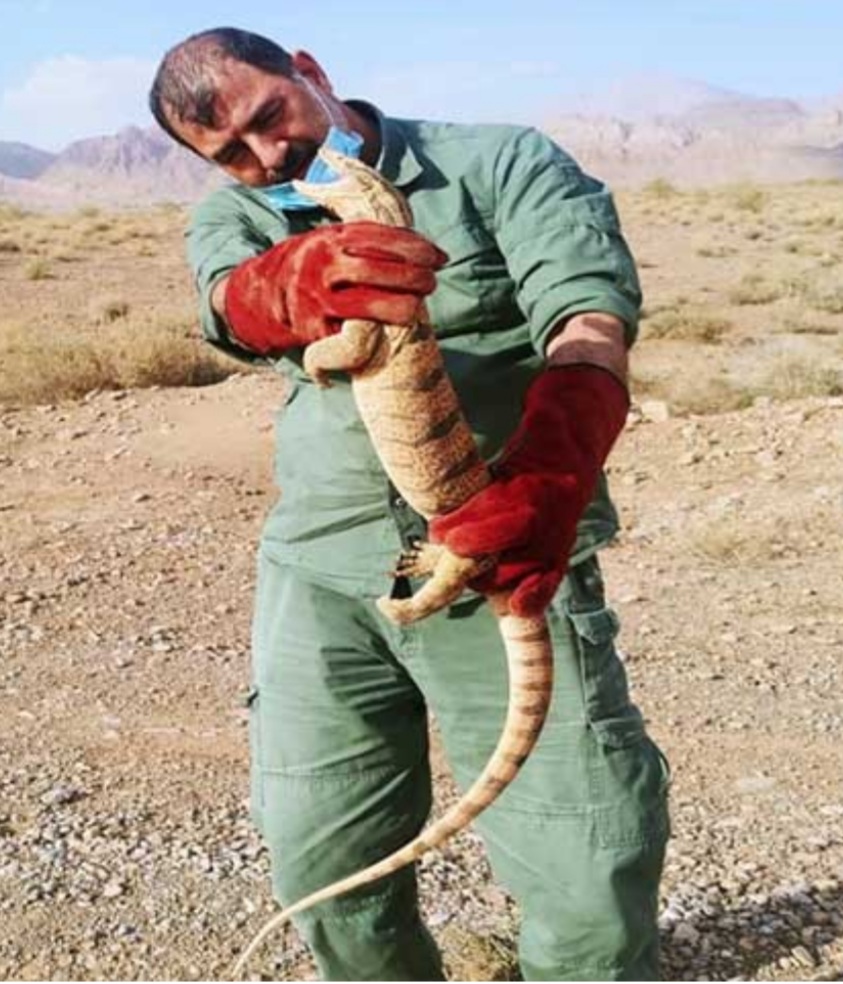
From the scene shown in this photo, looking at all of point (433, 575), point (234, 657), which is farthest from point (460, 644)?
point (234, 657)

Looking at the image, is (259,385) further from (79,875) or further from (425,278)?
(425,278)

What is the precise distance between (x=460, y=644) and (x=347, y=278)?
2.23 feet

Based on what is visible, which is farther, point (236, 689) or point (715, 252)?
point (715, 252)

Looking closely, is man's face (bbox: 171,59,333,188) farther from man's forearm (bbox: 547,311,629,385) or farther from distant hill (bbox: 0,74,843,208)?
distant hill (bbox: 0,74,843,208)

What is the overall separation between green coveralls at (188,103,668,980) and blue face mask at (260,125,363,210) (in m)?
0.06

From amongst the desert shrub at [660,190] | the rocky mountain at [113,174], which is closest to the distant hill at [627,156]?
the rocky mountain at [113,174]

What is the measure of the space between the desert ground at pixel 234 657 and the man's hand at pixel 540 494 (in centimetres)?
191

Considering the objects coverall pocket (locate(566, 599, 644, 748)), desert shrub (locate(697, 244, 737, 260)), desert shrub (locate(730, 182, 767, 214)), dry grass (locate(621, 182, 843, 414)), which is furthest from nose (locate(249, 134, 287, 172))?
desert shrub (locate(730, 182, 767, 214))

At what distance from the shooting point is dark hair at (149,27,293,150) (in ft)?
7.54

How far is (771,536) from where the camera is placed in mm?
7480

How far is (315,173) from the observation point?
225cm

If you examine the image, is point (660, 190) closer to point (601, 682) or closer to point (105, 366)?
point (105, 366)

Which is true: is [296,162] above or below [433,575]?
above

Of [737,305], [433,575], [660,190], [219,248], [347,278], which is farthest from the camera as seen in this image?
[660,190]
